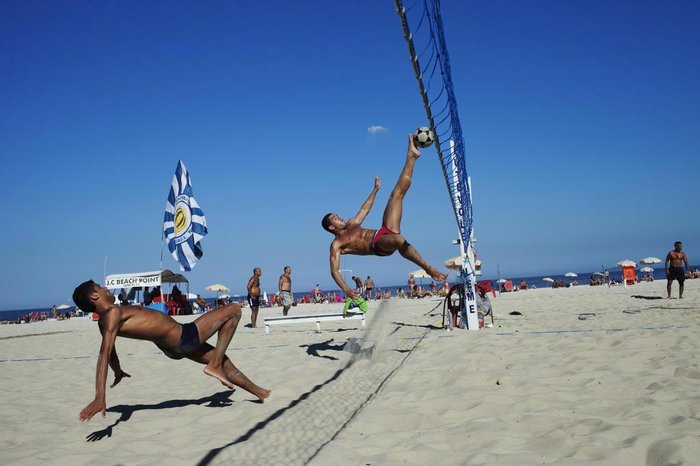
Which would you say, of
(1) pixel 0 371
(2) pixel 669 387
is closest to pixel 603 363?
(2) pixel 669 387

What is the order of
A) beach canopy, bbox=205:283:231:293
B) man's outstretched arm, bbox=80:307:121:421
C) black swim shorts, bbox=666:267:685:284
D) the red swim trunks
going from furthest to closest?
beach canopy, bbox=205:283:231:293, black swim shorts, bbox=666:267:685:284, the red swim trunks, man's outstretched arm, bbox=80:307:121:421

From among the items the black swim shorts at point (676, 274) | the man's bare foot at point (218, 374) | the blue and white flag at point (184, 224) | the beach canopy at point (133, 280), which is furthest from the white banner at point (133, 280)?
the black swim shorts at point (676, 274)

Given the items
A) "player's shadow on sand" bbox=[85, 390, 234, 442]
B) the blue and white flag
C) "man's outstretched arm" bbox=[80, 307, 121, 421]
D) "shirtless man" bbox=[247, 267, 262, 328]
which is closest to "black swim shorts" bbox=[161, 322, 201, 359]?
"man's outstretched arm" bbox=[80, 307, 121, 421]

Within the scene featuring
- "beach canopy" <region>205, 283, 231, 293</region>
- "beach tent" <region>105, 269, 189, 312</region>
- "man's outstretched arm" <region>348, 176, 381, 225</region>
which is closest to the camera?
"man's outstretched arm" <region>348, 176, 381, 225</region>

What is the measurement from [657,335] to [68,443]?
A: 5881 millimetres

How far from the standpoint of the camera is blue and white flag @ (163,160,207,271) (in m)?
12.2

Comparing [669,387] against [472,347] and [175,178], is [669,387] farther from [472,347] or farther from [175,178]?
[175,178]

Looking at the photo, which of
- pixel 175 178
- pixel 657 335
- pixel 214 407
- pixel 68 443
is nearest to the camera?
pixel 68 443

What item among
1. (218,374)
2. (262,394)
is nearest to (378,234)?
(262,394)

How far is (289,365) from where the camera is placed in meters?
5.75

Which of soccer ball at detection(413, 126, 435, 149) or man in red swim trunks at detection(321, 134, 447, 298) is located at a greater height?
soccer ball at detection(413, 126, 435, 149)

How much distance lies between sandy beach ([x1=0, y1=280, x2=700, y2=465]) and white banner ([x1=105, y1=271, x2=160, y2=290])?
1067cm

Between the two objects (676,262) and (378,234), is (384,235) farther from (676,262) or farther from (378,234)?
(676,262)

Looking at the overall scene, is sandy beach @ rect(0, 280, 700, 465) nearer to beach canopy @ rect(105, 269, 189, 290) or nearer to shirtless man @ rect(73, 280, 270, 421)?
shirtless man @ rect(73, 280, 270, 421)
